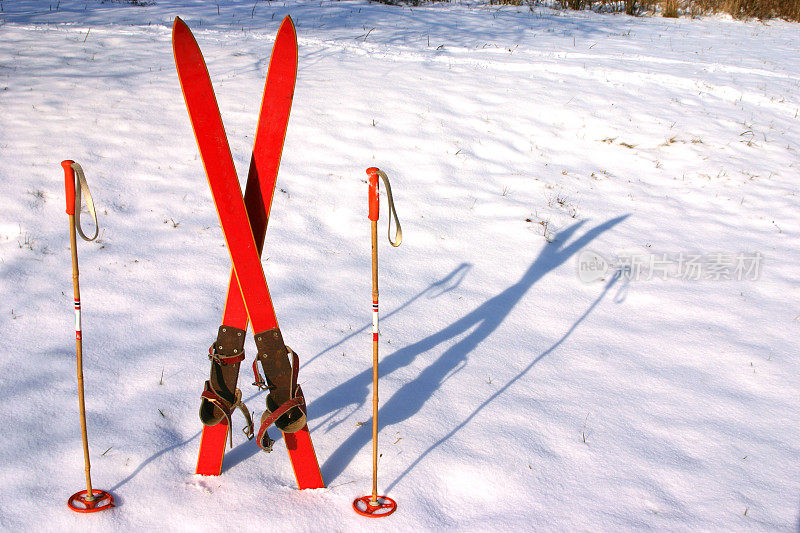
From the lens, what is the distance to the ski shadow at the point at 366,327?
8.39 ft

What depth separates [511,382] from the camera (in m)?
3.19

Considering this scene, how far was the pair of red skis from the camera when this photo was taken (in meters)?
2.02

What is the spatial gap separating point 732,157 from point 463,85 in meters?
2.95

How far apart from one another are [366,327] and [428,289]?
0.64 meters

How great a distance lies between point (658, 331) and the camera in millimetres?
3775

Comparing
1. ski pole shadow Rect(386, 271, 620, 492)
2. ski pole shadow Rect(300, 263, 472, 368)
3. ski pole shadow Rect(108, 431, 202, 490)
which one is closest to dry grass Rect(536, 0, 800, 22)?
ski pole shadow Rect(300, 263, 472, 368)

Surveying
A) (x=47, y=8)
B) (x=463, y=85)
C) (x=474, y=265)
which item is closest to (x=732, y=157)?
(x=463, y=85)

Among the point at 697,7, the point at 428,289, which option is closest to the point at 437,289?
the point at 428,289

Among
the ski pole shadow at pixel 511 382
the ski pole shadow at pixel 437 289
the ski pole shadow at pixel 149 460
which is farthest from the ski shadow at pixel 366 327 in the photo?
the ski pole shadow at pixel 511 382

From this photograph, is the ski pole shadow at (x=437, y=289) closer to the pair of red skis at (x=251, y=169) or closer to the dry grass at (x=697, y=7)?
the pair of red skis at (x=251, y=169)

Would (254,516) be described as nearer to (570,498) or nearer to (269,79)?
(570,498)

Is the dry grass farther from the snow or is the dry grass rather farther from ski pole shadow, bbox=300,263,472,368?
ski pole shadow, bbox=300,263,472,368

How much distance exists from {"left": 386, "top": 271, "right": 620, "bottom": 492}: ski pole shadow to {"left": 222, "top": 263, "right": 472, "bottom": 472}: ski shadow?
1.88 ft

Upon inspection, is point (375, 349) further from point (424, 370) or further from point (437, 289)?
point (437, 289)
